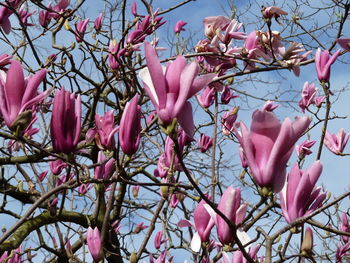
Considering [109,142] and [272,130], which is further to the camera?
[109,142]

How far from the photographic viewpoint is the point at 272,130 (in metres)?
0.77

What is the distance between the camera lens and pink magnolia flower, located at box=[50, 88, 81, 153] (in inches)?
37.8

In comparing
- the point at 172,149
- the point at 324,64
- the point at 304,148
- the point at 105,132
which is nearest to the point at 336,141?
the point at 304,148

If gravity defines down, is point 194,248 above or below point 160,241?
below

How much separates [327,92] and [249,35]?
1.19 ft

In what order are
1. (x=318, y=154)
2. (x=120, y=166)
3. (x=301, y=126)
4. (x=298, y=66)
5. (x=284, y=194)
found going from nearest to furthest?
(x=301, y=126) < (x=284, y=194) < (x=120, y=166) < (x=318, y=154) < (x=298, y=66)

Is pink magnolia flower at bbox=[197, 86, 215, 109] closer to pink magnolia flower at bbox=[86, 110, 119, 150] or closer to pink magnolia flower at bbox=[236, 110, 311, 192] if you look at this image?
pink magnolia flower at bbox=[86, 110, 119, 150]

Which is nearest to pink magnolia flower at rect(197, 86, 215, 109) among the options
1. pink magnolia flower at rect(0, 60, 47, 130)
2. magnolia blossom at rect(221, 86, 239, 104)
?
magnolia blossom at rect(221, 86, 239, 104)

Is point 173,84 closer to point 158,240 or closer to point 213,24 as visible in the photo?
point 213,24

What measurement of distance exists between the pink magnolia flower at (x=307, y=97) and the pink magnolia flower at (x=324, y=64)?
0.94m

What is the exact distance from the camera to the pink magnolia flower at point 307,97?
101 inches

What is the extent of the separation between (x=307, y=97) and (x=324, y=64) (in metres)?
0.97

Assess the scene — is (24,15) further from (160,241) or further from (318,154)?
(318,154)

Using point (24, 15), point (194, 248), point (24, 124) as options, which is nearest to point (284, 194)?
point (194, 248)
